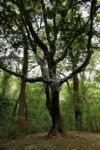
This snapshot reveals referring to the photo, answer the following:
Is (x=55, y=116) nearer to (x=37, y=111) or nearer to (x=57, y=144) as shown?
(x=57, y=144)

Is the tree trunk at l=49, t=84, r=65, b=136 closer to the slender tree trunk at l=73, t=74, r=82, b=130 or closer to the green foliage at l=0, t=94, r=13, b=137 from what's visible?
the green foliage at l=0, t=94, r=13, b=137

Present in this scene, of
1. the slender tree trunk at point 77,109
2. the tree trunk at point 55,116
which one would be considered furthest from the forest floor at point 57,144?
the slender tree trunk at point 77,109

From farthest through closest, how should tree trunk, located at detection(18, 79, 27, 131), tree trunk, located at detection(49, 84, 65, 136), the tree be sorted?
1. tree trunk, located at detection(18, 79, 27, 131)
2. tree trunk, located at detection(49, 84, 65, 136)
3. the tree

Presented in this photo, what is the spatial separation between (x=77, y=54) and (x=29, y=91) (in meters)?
9.74

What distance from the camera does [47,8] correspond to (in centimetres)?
1282

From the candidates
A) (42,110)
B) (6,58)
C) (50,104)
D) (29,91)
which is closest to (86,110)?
(42,110)

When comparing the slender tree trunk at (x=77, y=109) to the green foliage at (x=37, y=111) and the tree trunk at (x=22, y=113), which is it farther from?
the tree trunk at (x=22, y=113)

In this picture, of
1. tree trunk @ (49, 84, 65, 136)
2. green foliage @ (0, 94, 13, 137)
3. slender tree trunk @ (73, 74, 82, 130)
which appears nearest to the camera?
tree trunk @ (49, 84, 65, 136)

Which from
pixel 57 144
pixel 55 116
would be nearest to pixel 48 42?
pixel 55 116

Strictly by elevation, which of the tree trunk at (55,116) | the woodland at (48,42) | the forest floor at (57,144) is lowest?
the forest floor at (57,144)

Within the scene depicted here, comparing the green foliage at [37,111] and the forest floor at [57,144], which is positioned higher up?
the green foliage at [37,111]

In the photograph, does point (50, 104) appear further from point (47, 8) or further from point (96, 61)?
point (96, 61)

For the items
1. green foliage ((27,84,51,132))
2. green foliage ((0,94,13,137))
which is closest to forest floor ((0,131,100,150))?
green foliage ((0,94,13,137))

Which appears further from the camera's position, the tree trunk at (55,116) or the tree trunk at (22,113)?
the tree trunk at (22,113)
